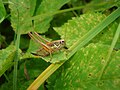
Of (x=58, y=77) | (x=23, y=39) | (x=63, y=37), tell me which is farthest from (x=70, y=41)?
(x=23, y=39)

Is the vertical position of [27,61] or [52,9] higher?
[52,9]

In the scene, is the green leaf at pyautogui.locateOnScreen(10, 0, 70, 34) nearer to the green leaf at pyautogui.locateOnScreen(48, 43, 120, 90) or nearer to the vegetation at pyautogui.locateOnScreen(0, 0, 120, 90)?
the vegetation at pyautogui.locateOnScreen(0, 0, 120, 90)

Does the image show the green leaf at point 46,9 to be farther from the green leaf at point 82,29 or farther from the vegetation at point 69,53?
the green leaf at point 82,29

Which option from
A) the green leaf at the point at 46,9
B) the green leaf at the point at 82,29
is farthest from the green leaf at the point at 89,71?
the green leaf at the point at 46,9

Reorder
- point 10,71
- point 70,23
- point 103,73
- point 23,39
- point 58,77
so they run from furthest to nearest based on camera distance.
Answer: point 23,39 → point 10,71 → point 70,23 → point 58,77 → point 103,73

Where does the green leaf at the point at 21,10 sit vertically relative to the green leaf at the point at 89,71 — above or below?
above

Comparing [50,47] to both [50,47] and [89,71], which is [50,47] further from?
[89,71]

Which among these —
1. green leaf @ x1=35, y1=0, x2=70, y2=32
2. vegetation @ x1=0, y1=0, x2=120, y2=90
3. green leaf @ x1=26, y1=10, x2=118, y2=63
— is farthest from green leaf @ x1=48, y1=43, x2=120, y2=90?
green leaf @ x1=35, y1=0, x2=70, y2=32

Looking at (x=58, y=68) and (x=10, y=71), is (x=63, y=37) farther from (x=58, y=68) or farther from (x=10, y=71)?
(x=10, y=71)
